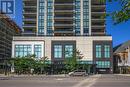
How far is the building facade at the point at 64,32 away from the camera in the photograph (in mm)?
128500

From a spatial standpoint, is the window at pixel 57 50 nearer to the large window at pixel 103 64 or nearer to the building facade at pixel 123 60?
the large window at pixel 103 64

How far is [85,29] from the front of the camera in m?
142

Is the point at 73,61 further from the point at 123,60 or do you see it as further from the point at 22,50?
the point at 123,60

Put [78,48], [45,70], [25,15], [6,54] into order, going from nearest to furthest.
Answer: [45,70]
[78,48]
[25,15]
[6,54]

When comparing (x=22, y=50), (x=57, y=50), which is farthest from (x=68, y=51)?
(x=22, y=50)

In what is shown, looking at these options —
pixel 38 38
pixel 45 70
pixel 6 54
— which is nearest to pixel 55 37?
pixel 38 38

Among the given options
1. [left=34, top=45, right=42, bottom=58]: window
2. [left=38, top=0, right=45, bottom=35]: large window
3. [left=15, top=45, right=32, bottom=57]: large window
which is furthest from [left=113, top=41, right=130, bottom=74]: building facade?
[left=15, top=45, right=32, bottom=57]: large window

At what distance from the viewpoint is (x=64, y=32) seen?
13912 cm

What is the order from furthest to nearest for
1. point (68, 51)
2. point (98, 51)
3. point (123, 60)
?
point (123, 60), point (68, 51), point (98, 51)

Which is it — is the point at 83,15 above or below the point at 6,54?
above

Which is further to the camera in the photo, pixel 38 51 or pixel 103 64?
pixel 103 64

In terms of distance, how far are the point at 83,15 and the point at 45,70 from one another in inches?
1259

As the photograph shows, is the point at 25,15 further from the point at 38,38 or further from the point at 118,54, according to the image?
the point at 118,54

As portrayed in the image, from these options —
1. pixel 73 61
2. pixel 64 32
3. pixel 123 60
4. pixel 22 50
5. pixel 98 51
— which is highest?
pixel 64 32
